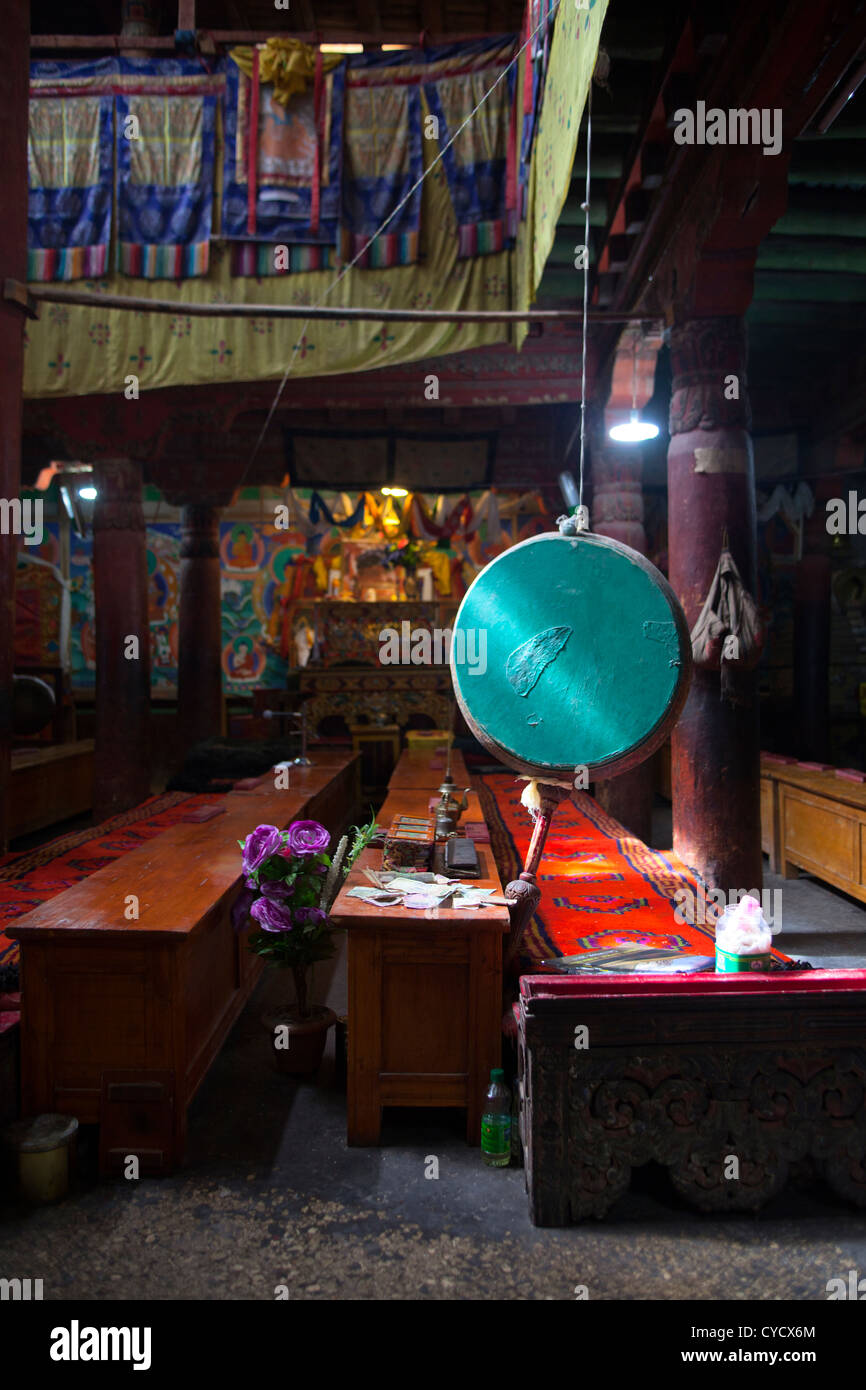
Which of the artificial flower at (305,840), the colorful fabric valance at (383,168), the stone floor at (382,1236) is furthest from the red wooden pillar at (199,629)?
the stone floor at (382,1236)

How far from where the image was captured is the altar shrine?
121 inches

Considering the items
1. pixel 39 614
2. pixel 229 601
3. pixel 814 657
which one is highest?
pixel 229 601

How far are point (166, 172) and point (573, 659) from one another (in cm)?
623

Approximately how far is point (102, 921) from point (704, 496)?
163 inches

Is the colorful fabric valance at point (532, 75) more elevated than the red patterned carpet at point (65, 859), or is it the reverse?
the colorful fabric valance at point (532, 75)

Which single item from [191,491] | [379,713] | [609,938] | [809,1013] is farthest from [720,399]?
[191,491]

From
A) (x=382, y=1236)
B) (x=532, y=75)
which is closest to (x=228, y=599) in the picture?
(x=532, y=75)

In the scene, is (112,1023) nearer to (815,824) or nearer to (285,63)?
(815,824)

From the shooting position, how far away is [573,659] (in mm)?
3172

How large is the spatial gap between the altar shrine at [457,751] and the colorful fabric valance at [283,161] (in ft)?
0.12

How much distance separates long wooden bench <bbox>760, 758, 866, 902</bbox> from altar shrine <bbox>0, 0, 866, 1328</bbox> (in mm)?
63

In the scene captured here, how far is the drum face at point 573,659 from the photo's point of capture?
3125 mm

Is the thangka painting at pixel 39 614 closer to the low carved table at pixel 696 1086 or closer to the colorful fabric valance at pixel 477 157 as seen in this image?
the colorful fabric valance at pixel 477 157

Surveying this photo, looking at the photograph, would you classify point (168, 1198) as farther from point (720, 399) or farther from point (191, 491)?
point (191, 491)
